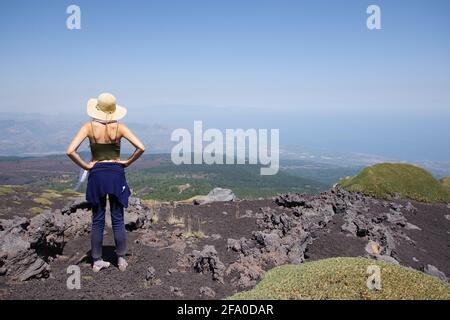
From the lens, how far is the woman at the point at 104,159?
8.11m

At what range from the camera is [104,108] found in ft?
26.8

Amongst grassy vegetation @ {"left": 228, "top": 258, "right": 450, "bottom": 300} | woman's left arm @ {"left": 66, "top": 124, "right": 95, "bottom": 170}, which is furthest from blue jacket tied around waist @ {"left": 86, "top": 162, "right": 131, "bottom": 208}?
grassy vegetation @ {"left": 228, "top": 258, "right": 450, "bottom": 300}

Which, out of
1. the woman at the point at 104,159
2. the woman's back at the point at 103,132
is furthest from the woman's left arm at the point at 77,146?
the woman's back at the point at 103,132

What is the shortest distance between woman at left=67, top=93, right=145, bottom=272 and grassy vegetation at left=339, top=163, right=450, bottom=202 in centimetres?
1783

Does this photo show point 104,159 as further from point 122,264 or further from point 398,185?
point 398,185

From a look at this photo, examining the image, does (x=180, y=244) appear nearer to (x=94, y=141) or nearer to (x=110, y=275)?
(x=110, y=275)

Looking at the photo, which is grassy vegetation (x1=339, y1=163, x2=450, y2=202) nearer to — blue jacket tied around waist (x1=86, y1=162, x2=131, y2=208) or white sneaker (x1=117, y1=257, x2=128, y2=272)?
white sneaker (x1=117, y1=257, x2=128, y2=272)

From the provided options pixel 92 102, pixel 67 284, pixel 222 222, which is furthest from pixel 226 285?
pixel 222 222

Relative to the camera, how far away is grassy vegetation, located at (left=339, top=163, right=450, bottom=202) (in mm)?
22938

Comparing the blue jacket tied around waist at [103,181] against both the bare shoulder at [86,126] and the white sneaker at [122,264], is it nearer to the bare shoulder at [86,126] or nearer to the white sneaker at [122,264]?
the bare shoulder at [86,126]
